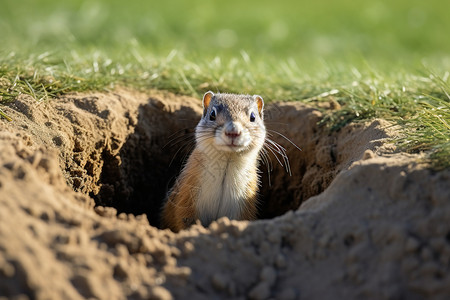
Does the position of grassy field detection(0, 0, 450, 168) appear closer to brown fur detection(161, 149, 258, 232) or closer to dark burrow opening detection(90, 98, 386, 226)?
dark burrow opening detection(90, 98, 386, 226)

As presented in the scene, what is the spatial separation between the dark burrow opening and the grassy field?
0.92ft

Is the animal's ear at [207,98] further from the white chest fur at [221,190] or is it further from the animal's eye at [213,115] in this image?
the white chest fur at [221,190]

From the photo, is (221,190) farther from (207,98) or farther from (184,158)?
(184,158)

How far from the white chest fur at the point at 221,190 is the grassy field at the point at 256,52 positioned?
1268 millimetres

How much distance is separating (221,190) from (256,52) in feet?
23.6

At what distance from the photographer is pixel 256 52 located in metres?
12.1

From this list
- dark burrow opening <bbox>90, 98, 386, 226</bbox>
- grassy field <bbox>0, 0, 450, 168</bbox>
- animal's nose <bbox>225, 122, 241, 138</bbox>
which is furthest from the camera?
dark burrow opening <bbox>90, 98, 386, 226</bbox>

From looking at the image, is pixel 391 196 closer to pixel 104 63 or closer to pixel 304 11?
pixel 104 63

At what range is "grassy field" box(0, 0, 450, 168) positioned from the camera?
5.75 meters

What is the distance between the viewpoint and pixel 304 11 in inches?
693

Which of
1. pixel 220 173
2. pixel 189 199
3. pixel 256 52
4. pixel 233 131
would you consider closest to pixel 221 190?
pixel 220 173

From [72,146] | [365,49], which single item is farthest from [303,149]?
[365,49]

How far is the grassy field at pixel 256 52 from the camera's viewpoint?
5.75 meters

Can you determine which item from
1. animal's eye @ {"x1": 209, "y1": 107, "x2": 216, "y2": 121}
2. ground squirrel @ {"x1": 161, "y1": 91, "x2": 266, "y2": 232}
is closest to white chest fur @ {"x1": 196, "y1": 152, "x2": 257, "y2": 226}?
ground squirrel @ {"x1": 161, "y1": 91, "x2": 266, "y2": 232}
